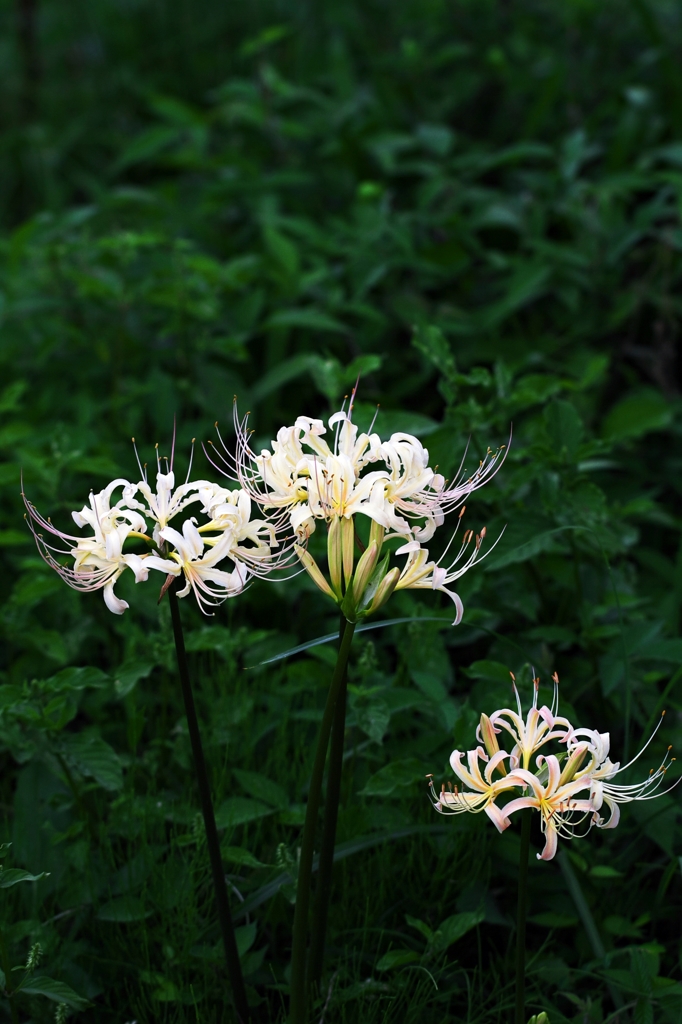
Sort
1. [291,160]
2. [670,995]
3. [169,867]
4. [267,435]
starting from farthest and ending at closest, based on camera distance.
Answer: [291,160] < [267,435] < [169,867] < [670,995]

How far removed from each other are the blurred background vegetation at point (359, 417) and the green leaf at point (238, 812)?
0.05 feet

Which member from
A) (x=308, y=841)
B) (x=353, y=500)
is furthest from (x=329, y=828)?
(x=353, y=500)

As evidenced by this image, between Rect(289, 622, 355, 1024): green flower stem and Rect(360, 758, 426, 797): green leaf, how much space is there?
0.29m

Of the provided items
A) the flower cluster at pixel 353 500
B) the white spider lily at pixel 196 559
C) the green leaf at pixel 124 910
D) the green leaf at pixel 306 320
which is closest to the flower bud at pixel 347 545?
the flower cluster at pixel 353 500

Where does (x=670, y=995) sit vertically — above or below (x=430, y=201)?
below

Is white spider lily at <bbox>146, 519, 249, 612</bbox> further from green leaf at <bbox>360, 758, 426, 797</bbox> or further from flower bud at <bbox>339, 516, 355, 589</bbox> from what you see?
green leaf at <bbox>360, 758, 426, 797</bbox>

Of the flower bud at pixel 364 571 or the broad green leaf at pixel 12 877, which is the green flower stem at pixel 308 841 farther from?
the broad green leaf at pixel 12 877

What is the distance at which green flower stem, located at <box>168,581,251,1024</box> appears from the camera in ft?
3.83

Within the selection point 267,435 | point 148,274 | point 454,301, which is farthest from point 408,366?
point 148,274

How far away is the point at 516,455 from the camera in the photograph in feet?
6.02

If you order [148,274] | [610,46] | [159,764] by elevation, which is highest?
[610,46]

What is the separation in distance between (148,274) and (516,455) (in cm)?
158

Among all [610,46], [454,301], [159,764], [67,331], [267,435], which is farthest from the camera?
[610,46]

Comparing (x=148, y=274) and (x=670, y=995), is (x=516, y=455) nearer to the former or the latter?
(x=670, y=995)
